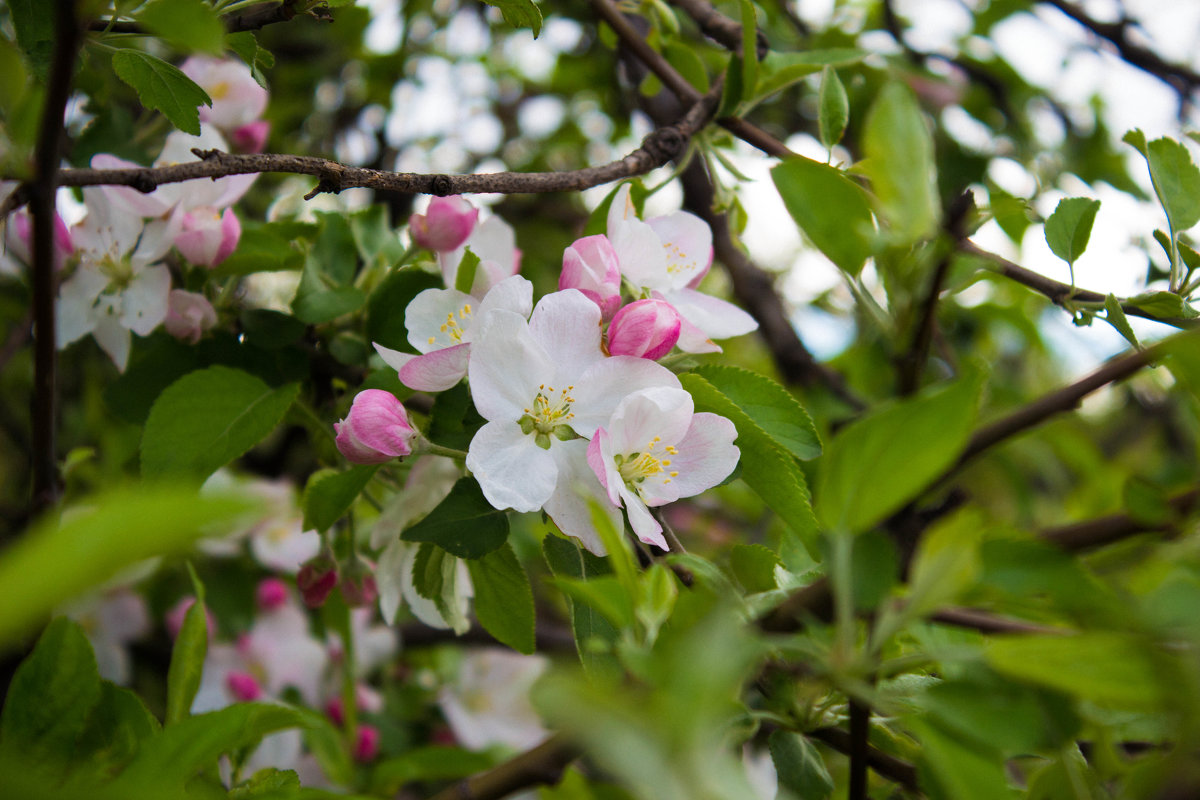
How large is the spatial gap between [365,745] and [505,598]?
0.74 meters

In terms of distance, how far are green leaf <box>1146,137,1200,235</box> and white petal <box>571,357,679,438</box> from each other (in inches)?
18.4

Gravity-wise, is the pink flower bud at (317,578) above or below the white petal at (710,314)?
below

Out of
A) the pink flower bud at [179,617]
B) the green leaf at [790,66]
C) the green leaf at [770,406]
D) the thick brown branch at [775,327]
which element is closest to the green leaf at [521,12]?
the green leaf at [790,66]

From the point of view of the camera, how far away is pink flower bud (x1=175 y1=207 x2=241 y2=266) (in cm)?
87

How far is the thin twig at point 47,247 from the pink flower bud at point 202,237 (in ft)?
0.80

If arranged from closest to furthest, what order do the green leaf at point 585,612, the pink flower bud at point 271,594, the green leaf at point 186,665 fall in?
1. the green leaf at point 585,612
2. the green leaf at point 186,665
3. the pink flower bud at point 271,594

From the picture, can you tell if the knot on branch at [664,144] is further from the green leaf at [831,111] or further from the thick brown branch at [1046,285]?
the thick brown branch at [1046,285]

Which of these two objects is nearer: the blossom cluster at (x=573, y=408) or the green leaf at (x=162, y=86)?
the blossom cluster at (x=573, y=408)

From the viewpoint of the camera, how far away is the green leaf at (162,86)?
0.74 meters

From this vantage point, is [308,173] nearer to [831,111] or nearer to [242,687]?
[831,111]

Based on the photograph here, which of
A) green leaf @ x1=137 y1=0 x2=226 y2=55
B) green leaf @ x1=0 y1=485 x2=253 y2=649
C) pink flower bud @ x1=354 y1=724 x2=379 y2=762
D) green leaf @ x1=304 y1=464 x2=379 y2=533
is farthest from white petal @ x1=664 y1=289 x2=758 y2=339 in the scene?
pink flower bud @ x1=354 y1=724 x2=379 y2=762

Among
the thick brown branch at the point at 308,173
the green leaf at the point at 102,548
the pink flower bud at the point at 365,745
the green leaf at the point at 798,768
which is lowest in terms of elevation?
the pink flower bud at the point at 365,745

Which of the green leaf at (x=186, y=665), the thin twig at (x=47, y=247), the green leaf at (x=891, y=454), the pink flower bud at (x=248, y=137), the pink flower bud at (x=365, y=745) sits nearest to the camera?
the green leaf at (x=891, y=454)

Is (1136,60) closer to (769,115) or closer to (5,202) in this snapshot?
(769,115)
